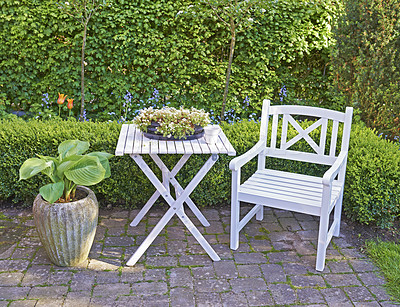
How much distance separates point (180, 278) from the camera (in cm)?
312

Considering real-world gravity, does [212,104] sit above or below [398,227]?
above

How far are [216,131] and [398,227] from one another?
6.47ft

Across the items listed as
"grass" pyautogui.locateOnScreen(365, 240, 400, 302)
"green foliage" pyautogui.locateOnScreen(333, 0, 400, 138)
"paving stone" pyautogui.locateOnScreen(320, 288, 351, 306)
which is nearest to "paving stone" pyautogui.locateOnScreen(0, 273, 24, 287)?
"paving stone" pyautogui.locateOnScreen(320, 288, 351, 306)

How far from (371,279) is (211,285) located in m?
1.17

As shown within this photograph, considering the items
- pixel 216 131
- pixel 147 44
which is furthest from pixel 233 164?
pixel 147 44

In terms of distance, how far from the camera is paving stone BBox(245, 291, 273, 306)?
2865 millimetres

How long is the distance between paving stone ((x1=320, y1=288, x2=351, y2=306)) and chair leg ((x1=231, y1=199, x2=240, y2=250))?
0.78m

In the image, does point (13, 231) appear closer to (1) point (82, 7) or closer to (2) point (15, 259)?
(2) point (15, 259)

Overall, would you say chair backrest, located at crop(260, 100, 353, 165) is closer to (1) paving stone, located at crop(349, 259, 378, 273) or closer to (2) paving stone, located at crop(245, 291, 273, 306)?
(1) paving stone, located at crop(349, 259, 378, 273)

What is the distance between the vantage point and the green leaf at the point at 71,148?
3266mm

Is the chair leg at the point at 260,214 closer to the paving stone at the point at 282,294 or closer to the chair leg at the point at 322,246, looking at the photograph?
the chair leg at the point at 322,246

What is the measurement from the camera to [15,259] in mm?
3316

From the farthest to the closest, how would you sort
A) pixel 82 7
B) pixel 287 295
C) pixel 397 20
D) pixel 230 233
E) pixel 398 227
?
pixel 82 7 < pixel 397 20 < pixel 398 227 < pixel 230 233 < pixel 287 295

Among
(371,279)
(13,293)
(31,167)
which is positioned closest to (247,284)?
(371,279)
